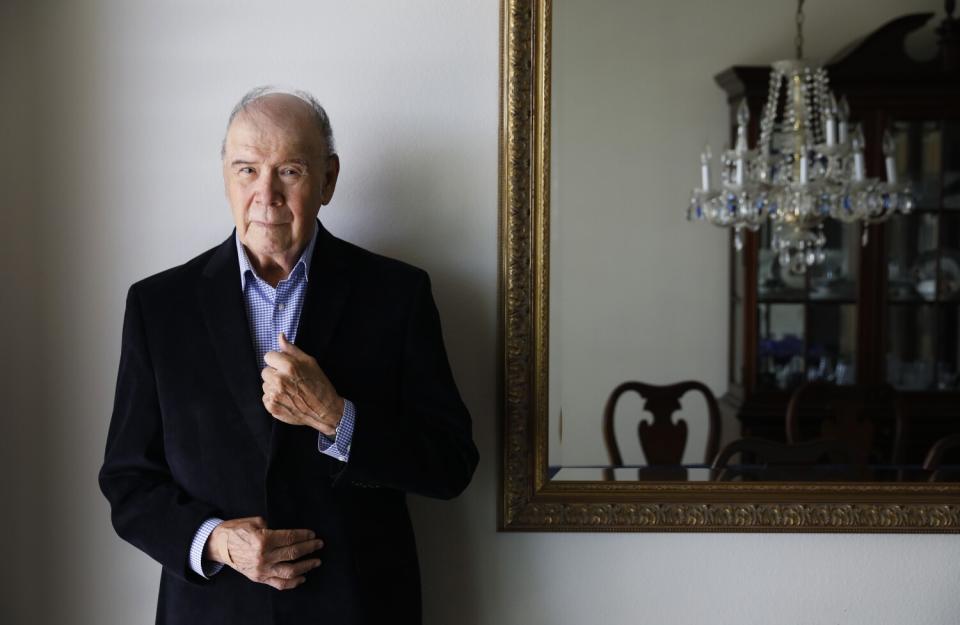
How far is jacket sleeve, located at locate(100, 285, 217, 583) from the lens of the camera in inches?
52.4

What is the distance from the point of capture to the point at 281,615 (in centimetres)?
134

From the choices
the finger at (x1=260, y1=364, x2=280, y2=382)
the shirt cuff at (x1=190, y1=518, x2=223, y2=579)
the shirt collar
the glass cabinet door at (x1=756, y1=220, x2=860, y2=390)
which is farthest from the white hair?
the glass cabinet door at (x1=756, y1=220, x2=860, y2=390)

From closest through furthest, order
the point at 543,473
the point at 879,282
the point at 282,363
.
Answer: the point at 282,363, the point at 543,473, the point at 879,282

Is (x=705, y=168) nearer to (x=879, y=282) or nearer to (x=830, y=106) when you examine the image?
(x=879, y=282)

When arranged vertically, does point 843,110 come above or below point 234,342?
above

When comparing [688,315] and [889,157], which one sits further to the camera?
[889,157]

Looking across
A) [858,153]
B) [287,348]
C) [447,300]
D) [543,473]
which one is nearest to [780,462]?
[543,473]

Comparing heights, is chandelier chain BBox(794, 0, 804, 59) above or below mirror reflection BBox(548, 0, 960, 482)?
above

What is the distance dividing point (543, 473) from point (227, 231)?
0.72 meters

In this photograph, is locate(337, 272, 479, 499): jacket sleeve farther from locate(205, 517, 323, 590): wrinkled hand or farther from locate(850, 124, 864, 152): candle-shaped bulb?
locate(850, 124, 864, 152): candle-shaped bulb

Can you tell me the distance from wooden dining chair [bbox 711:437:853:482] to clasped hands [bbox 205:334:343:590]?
779 mm

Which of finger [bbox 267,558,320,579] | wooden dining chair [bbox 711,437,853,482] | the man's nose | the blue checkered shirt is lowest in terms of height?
finger [bbox 267,558,320,579]

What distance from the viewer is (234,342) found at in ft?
4.50

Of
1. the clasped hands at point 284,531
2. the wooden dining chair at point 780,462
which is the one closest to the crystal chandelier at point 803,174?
the wooden dining chair at point 780,462
